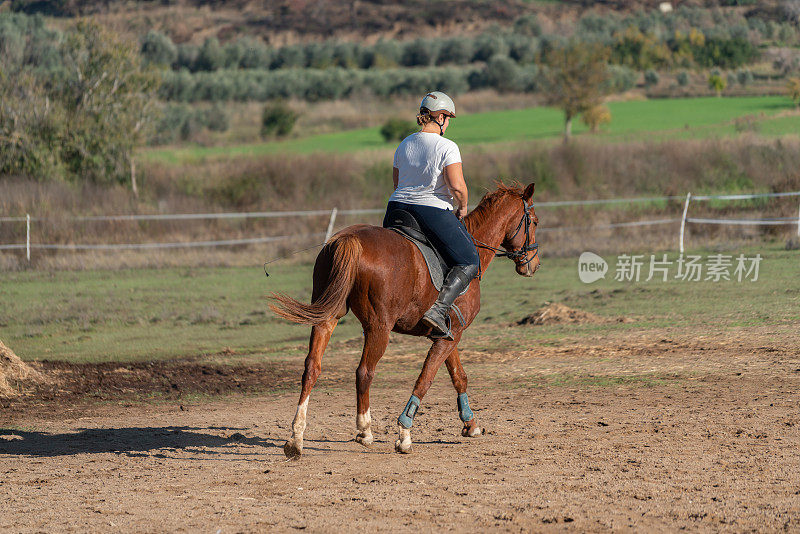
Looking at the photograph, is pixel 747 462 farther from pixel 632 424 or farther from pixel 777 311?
pixel 777 311

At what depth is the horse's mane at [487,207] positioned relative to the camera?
782 centimetres

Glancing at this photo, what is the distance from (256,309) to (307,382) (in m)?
11.1

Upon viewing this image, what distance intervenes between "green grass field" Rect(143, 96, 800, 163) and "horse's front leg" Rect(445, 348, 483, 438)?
125 ft

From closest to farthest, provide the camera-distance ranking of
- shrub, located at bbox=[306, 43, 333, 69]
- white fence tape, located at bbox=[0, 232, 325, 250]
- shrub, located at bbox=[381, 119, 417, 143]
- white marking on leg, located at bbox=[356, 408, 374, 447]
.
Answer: white marking on leg, located at bbox=[356, 408, 374, 447] < white fence tape, located at bbox=[0, 232, 325, 250] < shrub, located at bbox=[381, 119, 417, 143] < shrub, located at bbox=[306, 43, 333, 69]

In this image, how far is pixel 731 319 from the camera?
1341 centimetres

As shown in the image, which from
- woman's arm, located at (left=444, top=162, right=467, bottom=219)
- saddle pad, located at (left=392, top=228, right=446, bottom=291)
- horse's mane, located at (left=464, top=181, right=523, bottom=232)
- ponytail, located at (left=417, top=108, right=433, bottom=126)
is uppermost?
ponytail, located at (left=417, top=108, right=433, bottom=126)

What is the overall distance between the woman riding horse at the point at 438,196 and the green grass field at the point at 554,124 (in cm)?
3823

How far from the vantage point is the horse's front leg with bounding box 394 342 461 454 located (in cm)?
690

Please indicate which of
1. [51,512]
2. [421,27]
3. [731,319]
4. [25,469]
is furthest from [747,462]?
[421,27]

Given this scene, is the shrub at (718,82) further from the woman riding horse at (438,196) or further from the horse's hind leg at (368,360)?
the horse's hind leg at (368,360)

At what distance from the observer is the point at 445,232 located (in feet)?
23.3

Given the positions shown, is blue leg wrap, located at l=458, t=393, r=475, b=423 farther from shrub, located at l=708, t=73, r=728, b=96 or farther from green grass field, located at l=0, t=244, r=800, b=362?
shrub, located at l=708, t=73, r=728, b=96

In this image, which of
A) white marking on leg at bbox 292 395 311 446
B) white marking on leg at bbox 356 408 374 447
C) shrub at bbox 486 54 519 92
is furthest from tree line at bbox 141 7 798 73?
white marking on leg at bbox 292 395 311 446

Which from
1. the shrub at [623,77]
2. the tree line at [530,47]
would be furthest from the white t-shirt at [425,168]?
the tree line at [530,47]
